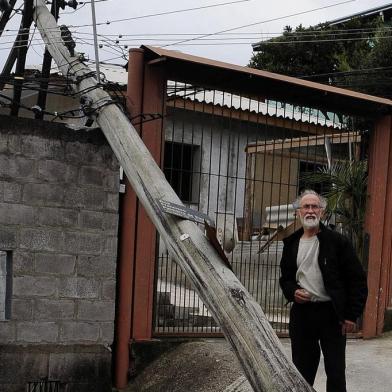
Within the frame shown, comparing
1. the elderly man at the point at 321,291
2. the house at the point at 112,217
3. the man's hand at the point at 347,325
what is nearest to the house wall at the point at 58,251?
the house at the point at 112,217

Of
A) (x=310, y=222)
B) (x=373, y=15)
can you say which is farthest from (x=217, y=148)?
(x=373, y=15)

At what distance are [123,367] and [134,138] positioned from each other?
2191mm

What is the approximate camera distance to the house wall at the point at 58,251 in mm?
5785

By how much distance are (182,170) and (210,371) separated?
6.52ft

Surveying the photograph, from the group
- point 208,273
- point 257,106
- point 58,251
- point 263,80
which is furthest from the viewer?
point 257,106

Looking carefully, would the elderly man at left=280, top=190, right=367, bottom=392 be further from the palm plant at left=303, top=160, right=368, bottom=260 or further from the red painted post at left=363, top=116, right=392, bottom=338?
the palm plant at left=303, top=160, right=368, bottom=260

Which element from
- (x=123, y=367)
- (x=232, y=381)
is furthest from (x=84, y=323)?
(x=232, y=381)

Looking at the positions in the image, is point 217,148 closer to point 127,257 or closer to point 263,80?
point 263,80

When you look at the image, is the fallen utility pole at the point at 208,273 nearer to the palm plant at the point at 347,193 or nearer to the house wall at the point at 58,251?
the house wall at the point at 58,251

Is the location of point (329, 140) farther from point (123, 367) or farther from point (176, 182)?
point (123, 367)

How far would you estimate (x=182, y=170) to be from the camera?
21.6 ft

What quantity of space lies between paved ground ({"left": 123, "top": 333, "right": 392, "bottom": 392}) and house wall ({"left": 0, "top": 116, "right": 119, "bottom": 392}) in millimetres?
477

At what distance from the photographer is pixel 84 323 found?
238 inches

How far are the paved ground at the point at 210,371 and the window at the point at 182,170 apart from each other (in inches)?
60.1
